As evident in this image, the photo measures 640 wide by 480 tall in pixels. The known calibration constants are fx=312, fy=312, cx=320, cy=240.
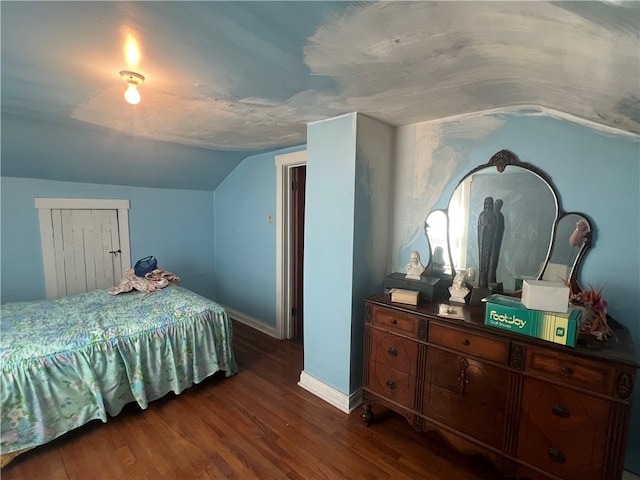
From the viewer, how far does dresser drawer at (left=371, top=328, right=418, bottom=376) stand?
6.09 feet

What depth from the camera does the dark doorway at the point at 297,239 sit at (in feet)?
10.7

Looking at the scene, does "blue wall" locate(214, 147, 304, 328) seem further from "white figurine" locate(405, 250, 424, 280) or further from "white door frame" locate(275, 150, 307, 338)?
"white figurine" locate(405, 250, 424, 280)

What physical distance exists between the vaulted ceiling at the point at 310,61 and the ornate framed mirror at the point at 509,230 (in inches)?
16.1

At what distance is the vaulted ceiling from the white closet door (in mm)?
1090

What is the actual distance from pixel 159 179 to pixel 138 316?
178cm

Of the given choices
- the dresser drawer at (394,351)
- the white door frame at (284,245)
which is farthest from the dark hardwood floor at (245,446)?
the white door frame at (284,245)

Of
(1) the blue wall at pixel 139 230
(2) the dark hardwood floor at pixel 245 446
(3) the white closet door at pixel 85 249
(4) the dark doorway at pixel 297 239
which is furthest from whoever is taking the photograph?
(4) the dark doorway at pixel 297 239

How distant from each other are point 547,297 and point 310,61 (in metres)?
1.51

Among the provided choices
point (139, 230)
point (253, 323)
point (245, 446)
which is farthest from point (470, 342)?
point (139, 230)

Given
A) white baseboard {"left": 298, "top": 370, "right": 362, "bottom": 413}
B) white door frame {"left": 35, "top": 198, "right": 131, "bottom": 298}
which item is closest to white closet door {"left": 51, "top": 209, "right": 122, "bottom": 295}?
white door frame {"left": 35, "top": 198, "right": 131, "bottom": 298}

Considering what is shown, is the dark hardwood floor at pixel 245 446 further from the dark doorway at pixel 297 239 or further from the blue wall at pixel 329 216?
the dark doorway at pixel 297 239

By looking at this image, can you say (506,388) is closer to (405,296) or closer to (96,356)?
(405,296)

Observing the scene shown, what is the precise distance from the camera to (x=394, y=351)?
1923 millimetres

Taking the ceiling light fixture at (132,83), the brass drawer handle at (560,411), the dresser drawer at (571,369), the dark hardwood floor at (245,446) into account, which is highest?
the ceiling light fixture at (132,83)
